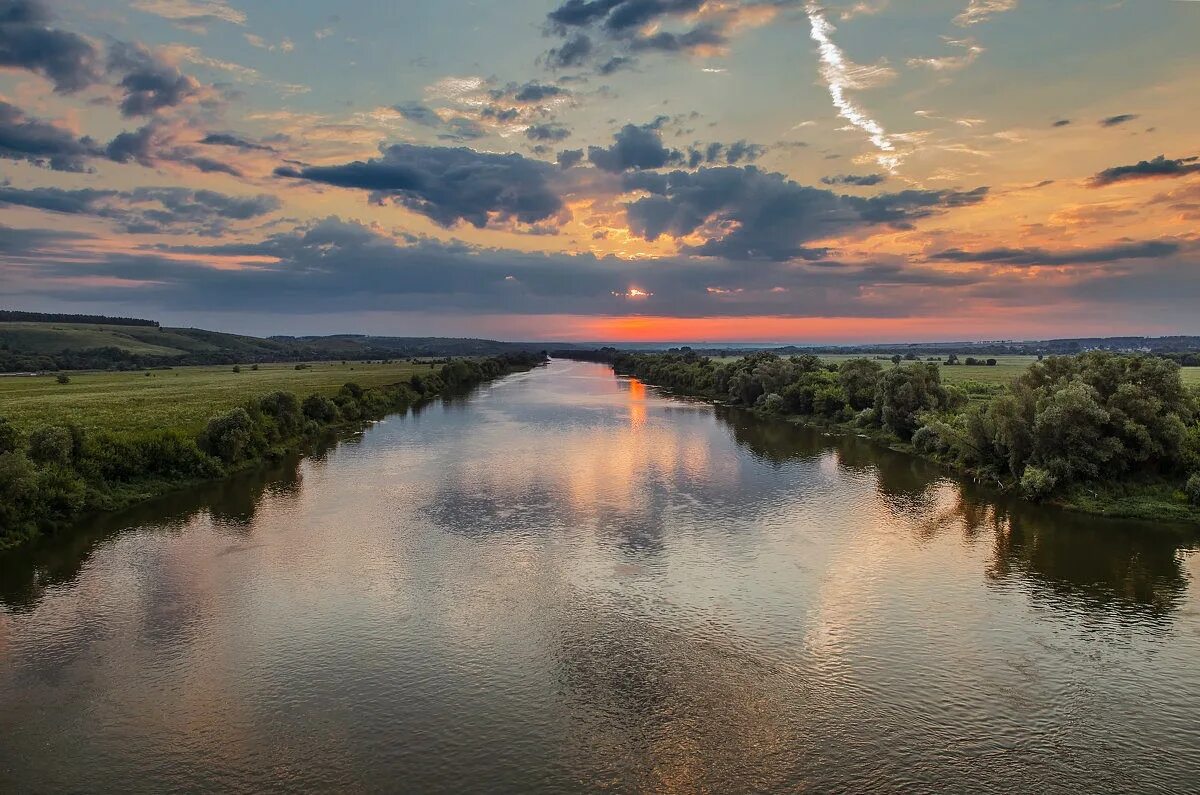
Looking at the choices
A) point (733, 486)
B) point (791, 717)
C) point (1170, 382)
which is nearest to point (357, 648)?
point (791, 717)

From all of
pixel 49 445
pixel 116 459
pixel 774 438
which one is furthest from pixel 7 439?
pixel 774 438

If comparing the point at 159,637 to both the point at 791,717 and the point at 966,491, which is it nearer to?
the point at 791,717

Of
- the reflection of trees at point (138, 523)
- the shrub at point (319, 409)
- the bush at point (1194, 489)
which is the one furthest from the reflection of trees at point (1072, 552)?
the shrub at point (319, 409)

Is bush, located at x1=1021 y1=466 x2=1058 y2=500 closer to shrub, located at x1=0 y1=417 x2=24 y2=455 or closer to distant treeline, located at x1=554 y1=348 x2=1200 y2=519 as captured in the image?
distant treeline, located at x1=554 y1=348 x2=1200 y2=519

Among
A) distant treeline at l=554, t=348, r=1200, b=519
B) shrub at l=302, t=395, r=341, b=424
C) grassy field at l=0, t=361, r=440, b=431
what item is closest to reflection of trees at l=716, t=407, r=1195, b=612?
distant treeline at l=554, t=348, r=1200, b=519

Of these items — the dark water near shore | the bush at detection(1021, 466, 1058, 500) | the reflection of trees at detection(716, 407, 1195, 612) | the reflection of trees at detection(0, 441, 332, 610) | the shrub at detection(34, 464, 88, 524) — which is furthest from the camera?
the bush at detection(1021, 466, 1058, 500)

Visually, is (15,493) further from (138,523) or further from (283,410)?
(283,410)

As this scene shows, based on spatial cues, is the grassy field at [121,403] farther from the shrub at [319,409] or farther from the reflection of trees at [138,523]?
the reflection of trees at [138,523]
